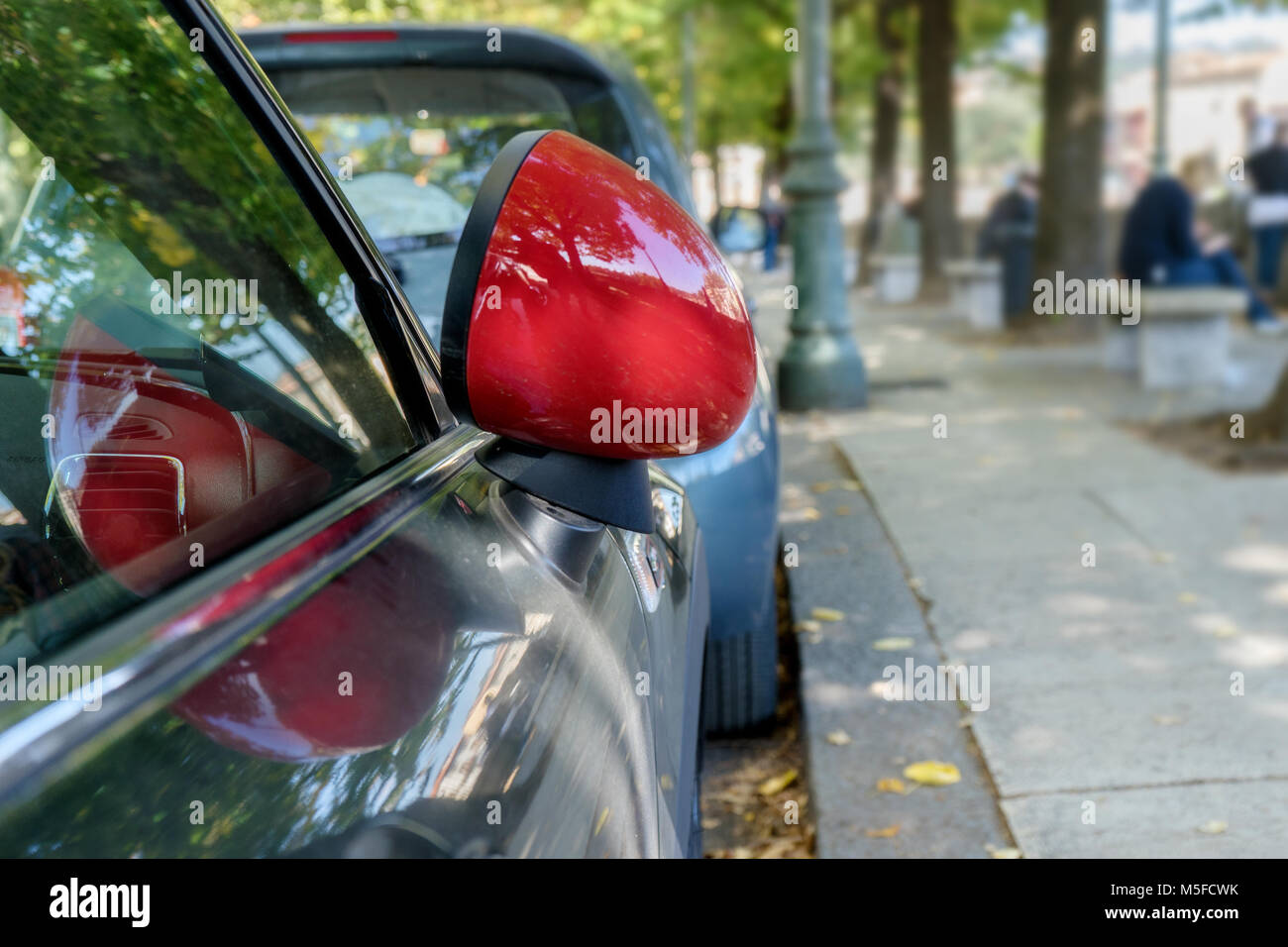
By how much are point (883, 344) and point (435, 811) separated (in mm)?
14289

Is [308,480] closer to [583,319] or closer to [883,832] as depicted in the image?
[583,319]

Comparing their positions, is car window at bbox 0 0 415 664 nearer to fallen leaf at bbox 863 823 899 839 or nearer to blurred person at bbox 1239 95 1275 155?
fallen leaf at bbox 863 823 899 839

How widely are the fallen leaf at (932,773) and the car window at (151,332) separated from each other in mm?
2177

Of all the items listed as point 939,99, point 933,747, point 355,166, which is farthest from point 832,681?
point 939,99

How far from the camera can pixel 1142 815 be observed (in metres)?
3.16

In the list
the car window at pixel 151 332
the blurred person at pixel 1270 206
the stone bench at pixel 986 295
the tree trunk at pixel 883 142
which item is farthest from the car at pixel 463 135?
the tree trunk at pixel 883 142

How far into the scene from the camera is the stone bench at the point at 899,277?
21766 mm

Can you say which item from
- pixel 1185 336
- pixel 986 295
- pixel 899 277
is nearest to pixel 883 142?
pixel 899 277

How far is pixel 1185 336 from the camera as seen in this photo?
33.0ft

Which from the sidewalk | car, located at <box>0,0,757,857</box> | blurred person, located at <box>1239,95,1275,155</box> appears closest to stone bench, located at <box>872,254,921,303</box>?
blurred person, located at <box>1239,95,1275,155</box>

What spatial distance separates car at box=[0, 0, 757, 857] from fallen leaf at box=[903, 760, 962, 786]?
1676mm

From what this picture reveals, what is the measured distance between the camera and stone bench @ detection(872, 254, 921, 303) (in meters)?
21.8

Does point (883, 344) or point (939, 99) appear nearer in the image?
point (883, 344)

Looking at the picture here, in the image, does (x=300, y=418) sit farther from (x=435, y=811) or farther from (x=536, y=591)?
(x=435, y=811)
